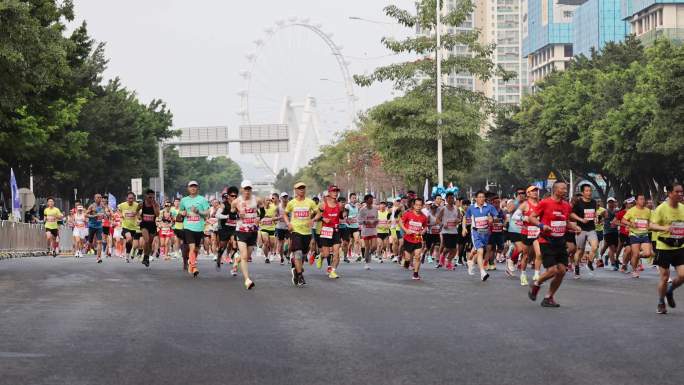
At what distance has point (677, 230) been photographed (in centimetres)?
1692

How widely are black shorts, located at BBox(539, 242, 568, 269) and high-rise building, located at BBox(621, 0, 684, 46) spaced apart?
10973cm

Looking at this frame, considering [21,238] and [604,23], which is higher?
[604,23]

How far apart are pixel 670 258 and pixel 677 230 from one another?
1.19ft

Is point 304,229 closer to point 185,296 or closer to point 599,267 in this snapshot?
point 185,296

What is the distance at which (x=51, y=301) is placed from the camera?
18281mm

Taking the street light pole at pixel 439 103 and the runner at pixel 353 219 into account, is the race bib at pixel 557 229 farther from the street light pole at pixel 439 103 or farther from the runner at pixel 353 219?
the street light pole at pixel 439 103

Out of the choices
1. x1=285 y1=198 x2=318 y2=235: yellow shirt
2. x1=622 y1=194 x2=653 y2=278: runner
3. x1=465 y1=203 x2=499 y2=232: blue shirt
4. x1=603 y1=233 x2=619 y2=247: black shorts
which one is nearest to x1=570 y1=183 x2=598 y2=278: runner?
x1=622 y1=194 x2=653 y2=278: runner

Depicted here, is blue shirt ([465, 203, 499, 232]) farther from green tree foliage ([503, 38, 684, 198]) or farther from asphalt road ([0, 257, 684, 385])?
green tree foliage ([503, 38, 684, 198])

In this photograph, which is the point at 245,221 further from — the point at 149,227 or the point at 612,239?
the point at 612,239

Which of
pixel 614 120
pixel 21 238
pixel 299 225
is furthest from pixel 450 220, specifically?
pixel 614 120

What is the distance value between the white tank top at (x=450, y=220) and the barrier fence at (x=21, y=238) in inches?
612

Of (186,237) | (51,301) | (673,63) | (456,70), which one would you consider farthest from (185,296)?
(673,63)

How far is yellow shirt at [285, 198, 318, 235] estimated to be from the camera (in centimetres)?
2231

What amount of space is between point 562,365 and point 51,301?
9219 millimetres
